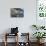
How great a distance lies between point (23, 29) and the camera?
6.94 metres

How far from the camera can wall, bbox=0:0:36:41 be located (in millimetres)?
6836

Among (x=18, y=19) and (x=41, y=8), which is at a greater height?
(x=41, y=8)

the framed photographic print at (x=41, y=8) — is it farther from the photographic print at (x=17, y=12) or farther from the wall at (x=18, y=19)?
the photographic print at (x=17, y=12)

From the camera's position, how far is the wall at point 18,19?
6836 mm

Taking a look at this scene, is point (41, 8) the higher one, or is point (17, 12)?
point (41, 8)

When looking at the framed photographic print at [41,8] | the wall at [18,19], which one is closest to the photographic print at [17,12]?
the wall at [18,19]

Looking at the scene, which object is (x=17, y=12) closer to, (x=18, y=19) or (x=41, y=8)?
(x=18, y=19)

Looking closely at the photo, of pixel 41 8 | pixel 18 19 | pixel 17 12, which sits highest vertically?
pixel 41 8

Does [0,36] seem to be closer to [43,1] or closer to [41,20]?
[41,20]

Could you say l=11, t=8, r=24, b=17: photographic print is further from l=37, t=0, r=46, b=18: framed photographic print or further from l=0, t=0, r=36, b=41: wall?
→ l=37, t=0, r=46, b=18: framed photographic print

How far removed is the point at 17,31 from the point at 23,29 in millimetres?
381

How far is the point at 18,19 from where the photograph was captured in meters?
6.93

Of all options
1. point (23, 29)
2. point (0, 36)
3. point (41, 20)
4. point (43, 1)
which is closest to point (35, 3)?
point (43, 1)

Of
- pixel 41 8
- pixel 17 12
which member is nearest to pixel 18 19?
pixel 17 12
